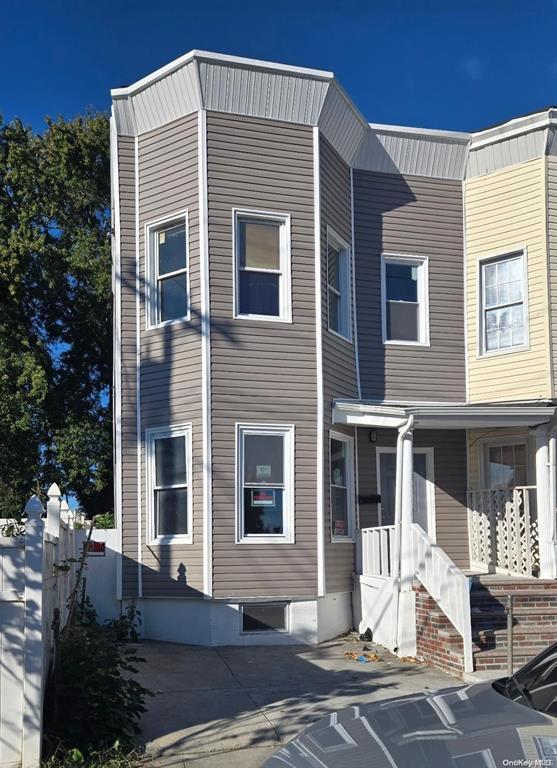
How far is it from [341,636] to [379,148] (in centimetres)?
787

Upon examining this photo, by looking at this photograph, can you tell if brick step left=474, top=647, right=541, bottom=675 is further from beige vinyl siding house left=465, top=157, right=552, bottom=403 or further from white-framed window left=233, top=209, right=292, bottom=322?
white-framed window left=233, top=209, right=292, bottom=322

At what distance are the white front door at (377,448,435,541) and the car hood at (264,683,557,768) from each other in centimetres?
960

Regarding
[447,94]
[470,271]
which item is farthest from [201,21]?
[470,271]

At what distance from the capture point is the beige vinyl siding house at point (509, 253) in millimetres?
13469

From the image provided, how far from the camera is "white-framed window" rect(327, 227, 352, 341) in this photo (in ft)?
44.0

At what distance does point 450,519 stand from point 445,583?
3.72 meters

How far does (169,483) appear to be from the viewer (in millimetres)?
12438

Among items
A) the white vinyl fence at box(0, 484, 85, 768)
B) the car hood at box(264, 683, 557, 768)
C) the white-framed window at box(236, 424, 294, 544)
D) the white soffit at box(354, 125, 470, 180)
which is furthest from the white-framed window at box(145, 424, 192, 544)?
the car hood at box(264, 683, 557, 768)

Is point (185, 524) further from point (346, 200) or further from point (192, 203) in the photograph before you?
point (346, 200)

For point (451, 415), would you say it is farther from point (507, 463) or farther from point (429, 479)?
point (507, 463)

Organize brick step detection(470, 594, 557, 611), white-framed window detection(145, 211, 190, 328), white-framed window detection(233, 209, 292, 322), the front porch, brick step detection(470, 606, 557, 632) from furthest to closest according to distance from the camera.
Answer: white-framed window detection(145, 211, 190, 328) < white-framed window detection(233, 209, 292, 322) < brick step detection(470, 594, 557, 611) < brick step detection(470, 606, 557, 632) < the front porch

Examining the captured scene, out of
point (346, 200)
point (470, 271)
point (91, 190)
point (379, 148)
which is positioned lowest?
point (470, 271)

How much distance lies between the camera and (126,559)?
1241 cm

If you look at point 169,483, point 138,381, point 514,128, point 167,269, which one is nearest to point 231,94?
point 167,269
